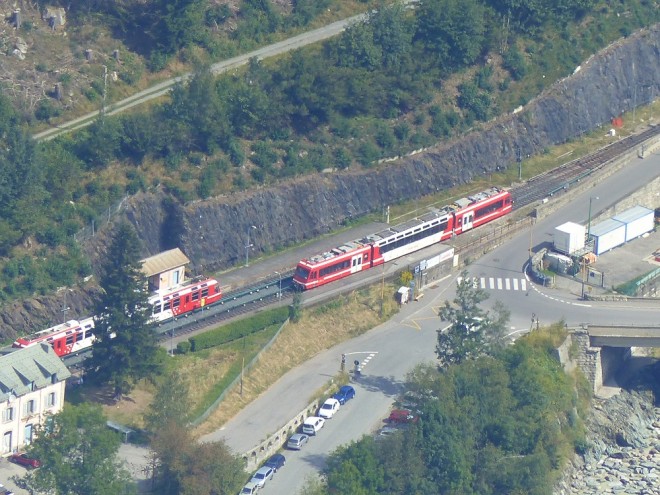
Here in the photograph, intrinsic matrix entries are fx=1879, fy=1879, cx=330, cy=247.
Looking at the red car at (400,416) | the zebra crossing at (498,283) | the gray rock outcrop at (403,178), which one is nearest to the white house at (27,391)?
the gray rock outcrop at (403,178)

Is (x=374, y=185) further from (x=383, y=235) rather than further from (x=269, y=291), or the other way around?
(x=269, y=291)

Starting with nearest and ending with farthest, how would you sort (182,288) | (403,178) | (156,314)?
(156,314) → (182,288) → (403,178)

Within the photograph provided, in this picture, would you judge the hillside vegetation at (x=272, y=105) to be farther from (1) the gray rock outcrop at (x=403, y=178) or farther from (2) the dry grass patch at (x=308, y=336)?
(2) the dry grass patch at (x=308, y=336)

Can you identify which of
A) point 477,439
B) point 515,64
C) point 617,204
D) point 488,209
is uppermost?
point 515,64

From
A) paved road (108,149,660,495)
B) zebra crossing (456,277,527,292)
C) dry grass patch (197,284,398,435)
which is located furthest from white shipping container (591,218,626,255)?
dry grass patch (197,284,398,435)

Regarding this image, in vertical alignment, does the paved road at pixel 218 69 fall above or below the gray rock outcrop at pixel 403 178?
above

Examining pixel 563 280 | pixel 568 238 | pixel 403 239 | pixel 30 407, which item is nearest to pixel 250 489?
pixel 30 407
